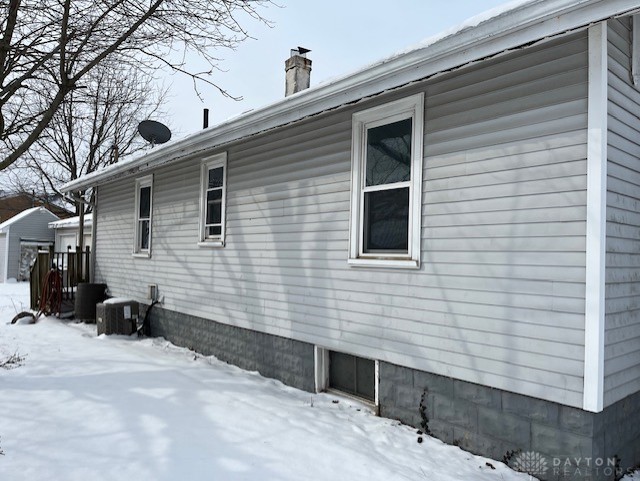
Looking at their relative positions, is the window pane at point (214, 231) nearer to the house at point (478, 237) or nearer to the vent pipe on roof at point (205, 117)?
the house at point (478, 237)

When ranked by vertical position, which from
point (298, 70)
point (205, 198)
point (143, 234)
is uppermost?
point (298, 70)

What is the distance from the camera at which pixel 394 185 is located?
14.7 feet

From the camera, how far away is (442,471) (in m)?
3.47

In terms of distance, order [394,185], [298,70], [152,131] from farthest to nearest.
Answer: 1. [152,131]
2. [298,70]
3. [394,185]

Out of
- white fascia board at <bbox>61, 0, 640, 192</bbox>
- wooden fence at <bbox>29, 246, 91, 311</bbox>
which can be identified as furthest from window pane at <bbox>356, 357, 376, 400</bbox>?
wooden fence at <bbox>29, 246, 91, 311</bbox>

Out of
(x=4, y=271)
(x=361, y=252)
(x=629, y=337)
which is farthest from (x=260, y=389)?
(x=4, y=271)

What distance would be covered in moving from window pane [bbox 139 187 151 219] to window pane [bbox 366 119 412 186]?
5.79 metres

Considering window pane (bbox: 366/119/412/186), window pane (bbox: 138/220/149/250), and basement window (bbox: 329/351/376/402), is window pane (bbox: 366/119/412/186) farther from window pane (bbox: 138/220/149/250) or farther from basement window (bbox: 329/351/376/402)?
window pane (bbox: 138/220/149/250)

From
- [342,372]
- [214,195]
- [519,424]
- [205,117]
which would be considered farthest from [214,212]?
[205,117]

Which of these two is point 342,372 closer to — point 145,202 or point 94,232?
point 145,202

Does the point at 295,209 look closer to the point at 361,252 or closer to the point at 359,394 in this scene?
the point at 361,252

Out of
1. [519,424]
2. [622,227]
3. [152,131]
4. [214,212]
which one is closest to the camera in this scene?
[622,227]

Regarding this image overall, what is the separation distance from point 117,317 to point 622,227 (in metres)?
7.79

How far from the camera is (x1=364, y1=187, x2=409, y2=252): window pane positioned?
443 cm
